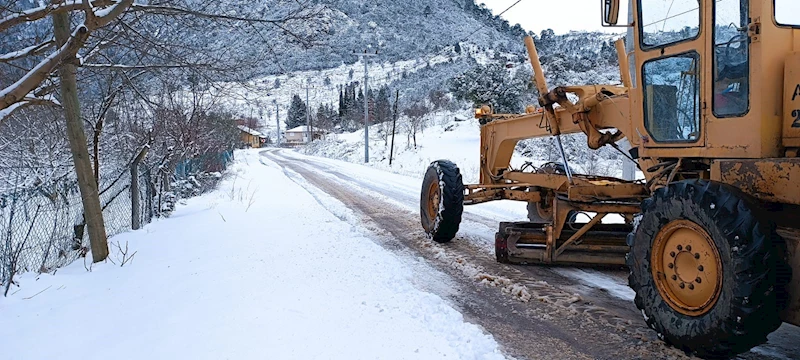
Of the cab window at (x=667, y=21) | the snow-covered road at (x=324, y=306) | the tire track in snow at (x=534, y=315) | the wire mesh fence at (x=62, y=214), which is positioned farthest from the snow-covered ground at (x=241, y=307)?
the cab window at (x=667, y=21)

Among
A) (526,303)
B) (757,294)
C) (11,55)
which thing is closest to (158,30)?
(11,55)

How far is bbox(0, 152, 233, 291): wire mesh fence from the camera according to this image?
6887mm

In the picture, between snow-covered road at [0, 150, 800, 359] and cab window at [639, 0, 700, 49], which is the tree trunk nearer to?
snow-covered road at [0, 150, 800, 359]

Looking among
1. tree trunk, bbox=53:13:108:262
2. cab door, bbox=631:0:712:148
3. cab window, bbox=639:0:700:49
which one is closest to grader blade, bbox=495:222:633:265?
cab door, bbox=631:0:712:148

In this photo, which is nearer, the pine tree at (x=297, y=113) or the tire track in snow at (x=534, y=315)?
the tire track in snow at (x=534, y=315)

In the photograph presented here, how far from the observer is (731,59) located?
3.61 meters

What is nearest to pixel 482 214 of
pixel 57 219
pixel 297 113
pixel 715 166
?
pixel 715 166

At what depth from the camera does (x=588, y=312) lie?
14.9ft

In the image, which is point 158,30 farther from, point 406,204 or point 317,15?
point 406,204

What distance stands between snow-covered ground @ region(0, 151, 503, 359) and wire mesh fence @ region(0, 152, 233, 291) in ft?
2.36

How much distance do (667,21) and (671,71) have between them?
0.39 meters

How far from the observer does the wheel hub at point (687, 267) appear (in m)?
3.26

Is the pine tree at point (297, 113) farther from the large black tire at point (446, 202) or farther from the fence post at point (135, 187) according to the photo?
the large black tire at point (446, 202)

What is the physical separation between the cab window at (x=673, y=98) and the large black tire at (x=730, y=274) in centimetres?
77
